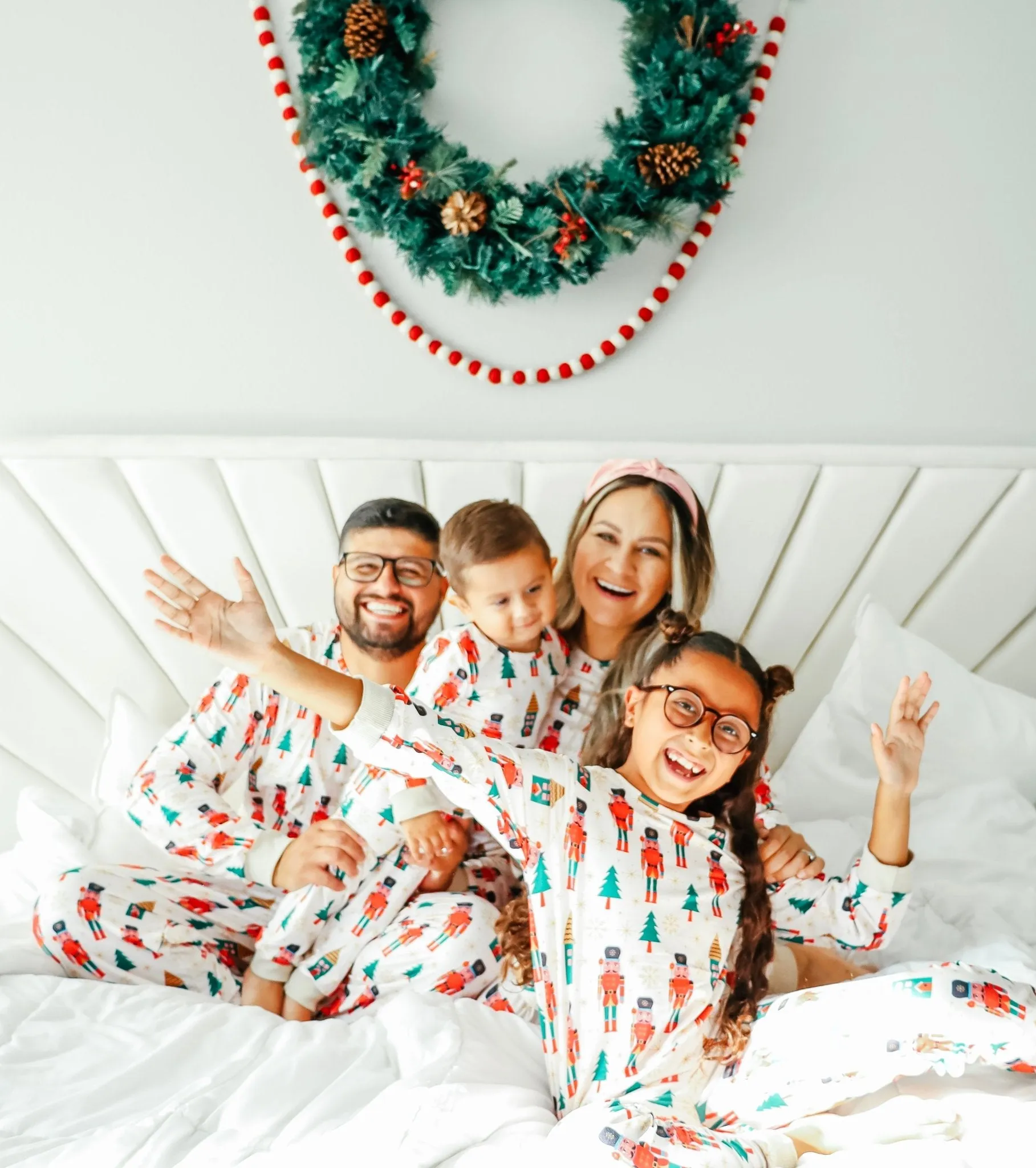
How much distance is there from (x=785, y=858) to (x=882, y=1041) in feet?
0.68

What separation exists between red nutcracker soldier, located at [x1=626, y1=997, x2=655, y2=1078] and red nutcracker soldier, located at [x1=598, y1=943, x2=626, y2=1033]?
18 millimetres

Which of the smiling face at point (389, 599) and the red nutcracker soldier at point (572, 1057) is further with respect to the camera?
the smiling face at point (389, 599)

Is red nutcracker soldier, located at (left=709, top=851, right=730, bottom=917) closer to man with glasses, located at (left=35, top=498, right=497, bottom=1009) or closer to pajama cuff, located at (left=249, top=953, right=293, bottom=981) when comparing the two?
man with glasses, located at (left=35, top=498, right=497, bottom=1009)

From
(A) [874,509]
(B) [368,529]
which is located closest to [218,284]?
(B) [368,529]

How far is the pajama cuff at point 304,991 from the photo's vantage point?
3.87 feet

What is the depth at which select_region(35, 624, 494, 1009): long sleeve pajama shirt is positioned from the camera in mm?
1163

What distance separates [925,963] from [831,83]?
1152mm

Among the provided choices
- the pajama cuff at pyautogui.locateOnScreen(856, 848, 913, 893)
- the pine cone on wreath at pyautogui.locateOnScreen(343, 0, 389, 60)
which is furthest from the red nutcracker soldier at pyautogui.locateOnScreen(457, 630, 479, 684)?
the pine cone on wreath at pyautogui.locateOnScreen(343, 0, 389, 60)

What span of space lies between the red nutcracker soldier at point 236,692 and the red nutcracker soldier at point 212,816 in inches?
4.7

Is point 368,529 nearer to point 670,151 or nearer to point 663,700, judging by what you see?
point 663,700

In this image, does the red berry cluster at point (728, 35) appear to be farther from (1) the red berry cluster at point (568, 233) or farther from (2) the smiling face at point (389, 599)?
(2) the smiling face at point (389, 599)

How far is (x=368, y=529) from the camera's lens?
123cm

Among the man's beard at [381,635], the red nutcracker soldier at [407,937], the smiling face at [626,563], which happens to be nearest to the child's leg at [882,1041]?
the red nutcracker soldier at [407,937]

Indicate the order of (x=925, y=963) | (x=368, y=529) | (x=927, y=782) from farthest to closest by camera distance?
(x=927, y=782), (x=368, y=529), (x=925, y=963)
